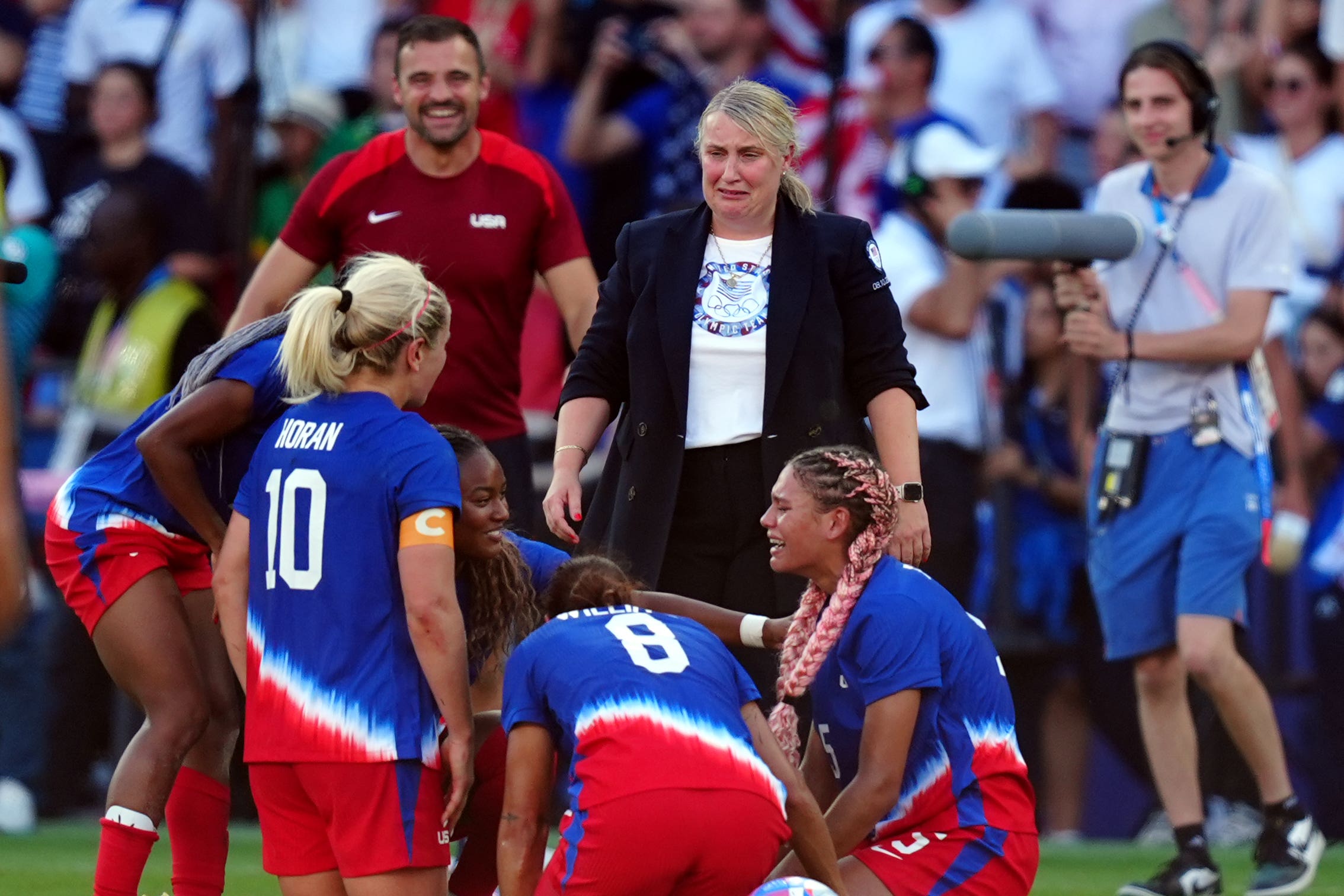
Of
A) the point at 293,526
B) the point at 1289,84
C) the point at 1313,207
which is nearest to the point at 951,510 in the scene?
the point at 1313,207

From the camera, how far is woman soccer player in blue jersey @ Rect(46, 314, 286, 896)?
198 inches

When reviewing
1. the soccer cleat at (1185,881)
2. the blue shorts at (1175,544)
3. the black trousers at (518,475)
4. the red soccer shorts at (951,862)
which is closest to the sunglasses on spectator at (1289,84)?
the blue shorts at (1175,544)

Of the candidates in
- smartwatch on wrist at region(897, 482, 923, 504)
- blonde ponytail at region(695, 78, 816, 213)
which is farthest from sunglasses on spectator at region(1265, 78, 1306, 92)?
smartwatch on wrist at region(897, 482, 923, 504)

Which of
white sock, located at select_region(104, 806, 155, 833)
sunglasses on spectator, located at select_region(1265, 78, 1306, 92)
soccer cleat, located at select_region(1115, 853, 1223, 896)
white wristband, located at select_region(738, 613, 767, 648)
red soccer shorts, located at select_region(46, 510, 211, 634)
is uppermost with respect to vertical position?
sunglasses on spectator, located at select_region(1265, 78, 1306, 92)

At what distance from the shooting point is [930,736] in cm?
472

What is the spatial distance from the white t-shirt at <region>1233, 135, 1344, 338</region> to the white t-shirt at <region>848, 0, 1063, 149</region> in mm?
911

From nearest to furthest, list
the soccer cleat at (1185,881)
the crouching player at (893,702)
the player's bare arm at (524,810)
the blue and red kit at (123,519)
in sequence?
1. the player's bare arm at (524,810)
2. the crouching player at (893,702)
3. the blue and red kit at (123,519)
4. the soccer cleat at (1185,881)

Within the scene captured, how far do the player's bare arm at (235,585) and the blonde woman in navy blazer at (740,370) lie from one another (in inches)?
37.8

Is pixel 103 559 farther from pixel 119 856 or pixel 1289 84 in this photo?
pixel 1289 84

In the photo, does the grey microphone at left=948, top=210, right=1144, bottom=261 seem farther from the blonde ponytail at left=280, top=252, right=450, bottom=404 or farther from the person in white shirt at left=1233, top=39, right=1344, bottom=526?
the person in white shirt at left=1233, top=39, right=1344, bottom=526

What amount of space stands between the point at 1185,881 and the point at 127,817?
3.12m

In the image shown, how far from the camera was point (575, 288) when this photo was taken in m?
6.66

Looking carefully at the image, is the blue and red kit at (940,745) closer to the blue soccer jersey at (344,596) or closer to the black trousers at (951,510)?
the blue soccer jersey at (344,596)

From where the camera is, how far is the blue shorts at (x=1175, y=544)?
6.59 m
